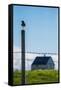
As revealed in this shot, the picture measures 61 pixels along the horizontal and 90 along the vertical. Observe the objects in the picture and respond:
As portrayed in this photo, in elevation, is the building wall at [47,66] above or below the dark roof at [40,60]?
below

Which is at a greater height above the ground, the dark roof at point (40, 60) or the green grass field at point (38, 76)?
the dark roof at point (40, 60)

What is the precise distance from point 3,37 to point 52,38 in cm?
55

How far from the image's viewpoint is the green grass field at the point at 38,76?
295 centimetres

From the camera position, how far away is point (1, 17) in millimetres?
2938

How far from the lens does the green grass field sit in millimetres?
2948

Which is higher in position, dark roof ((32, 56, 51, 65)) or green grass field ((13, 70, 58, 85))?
dark roof ((32, 56, 51, 65))

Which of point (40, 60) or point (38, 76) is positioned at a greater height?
point (40, 60)

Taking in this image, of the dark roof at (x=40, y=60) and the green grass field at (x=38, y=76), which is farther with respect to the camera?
the dark roof at (x=40, y=60)

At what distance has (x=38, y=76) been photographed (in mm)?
3039

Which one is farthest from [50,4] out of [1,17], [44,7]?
[1,17]

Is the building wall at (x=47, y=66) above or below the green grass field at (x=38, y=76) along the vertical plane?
above

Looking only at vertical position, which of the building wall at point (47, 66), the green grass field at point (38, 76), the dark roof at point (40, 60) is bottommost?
the green grass field at point (38, 76)

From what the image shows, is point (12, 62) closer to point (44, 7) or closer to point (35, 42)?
point (35, 42)
